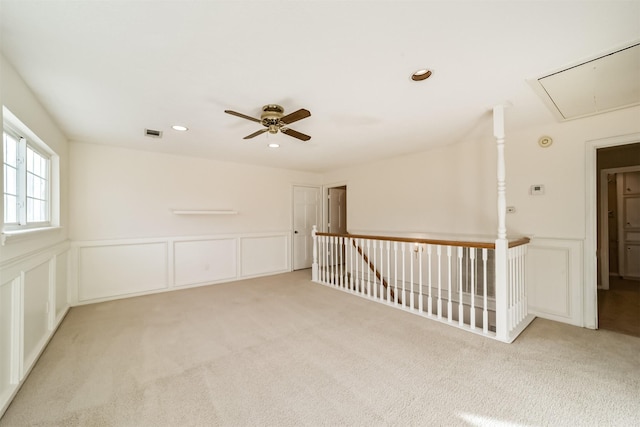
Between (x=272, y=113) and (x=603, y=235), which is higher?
(x=272, y=113)

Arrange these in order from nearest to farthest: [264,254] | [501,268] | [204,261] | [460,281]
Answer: [501,268], [460,281], [204,261], [264,254]

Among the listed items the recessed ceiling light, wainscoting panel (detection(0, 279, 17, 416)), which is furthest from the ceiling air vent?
the recessed ceiling light

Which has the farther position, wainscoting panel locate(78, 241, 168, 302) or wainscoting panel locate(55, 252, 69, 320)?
wainscoting panel locate(78, 241, 168, 302)

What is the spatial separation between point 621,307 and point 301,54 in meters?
4.89

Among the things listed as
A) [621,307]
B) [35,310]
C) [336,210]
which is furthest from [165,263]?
[621,307]

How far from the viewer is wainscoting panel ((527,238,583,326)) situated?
2.82 metres

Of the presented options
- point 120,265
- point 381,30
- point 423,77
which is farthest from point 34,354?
point 423,77

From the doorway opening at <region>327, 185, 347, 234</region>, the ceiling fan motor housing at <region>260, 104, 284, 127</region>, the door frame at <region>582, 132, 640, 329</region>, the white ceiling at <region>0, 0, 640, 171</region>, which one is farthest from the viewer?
the doorway opening at <region>327, 185, 347, 234</region>

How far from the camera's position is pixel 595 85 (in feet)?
6.81

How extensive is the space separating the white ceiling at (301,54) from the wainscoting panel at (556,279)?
4.80 ft

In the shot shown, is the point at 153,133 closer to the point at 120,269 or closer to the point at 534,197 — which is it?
the point at 120,269

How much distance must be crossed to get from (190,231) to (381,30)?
4.28m

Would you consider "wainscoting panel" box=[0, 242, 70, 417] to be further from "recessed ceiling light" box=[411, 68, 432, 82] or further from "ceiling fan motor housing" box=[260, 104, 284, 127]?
"recessed ceiling light" box=[411, 68, 432, 82]

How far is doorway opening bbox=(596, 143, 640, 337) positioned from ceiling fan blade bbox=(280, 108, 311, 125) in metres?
4.14
